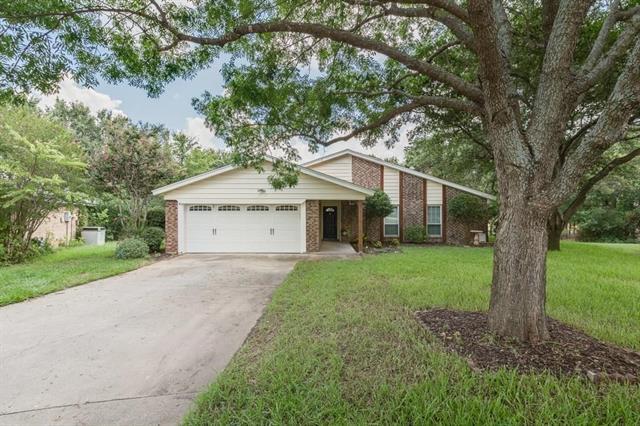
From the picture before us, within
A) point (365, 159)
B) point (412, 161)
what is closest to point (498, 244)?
point (365, 159)

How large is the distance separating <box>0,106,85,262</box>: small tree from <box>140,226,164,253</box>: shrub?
2666 mm

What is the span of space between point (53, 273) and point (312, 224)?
8.28 meters

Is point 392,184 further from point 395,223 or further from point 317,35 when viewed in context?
point 317,35

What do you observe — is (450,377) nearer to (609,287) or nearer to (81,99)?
(609,287)

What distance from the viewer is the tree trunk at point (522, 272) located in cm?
332

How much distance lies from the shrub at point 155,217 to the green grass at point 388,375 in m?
12.4

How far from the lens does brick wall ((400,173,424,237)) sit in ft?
51.3

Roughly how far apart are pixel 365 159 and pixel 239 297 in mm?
11677

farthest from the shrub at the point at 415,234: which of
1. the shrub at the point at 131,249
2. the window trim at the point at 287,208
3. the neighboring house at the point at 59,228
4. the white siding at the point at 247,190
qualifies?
the neighboring house at the point at 59,228

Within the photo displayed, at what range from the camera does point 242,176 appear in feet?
40.8

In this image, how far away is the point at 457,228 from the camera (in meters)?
15.5

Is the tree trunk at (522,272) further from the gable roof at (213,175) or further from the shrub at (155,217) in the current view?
the shrub at (155,217)

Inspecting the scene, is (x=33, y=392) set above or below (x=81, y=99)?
below

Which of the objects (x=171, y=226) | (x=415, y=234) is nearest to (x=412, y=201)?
(x=415, y=234)
